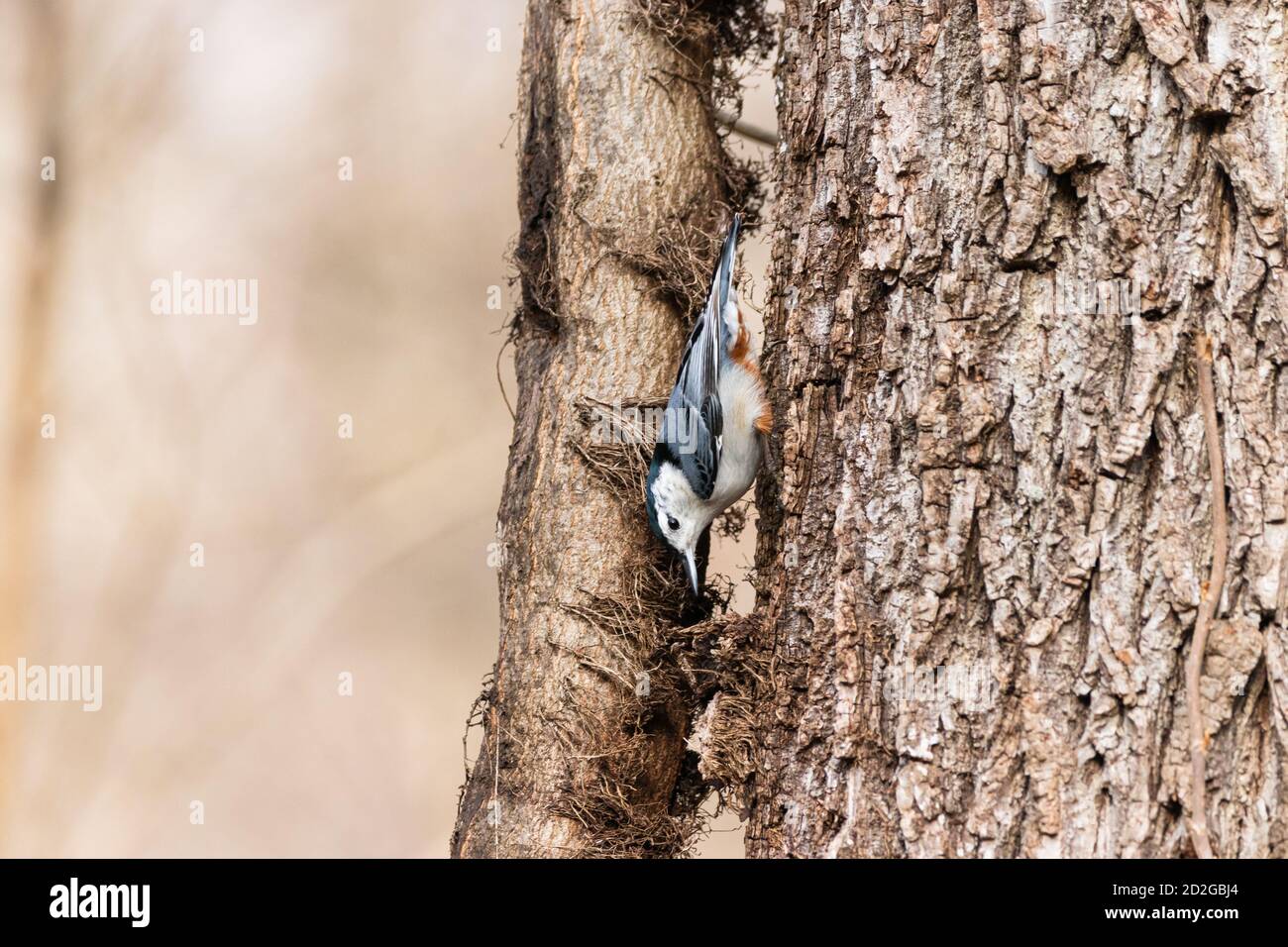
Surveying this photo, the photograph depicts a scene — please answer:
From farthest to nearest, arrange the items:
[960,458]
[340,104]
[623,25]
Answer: [340,104], [623,25], [960,458]

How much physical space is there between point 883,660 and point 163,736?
456 cm

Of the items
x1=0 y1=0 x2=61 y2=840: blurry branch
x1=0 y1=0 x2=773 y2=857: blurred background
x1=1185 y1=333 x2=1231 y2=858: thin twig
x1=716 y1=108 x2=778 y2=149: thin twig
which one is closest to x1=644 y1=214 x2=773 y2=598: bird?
x1=716 y1=108 x2=778 y2=149: thin twig

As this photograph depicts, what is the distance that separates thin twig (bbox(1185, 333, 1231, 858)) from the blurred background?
3.21 meters

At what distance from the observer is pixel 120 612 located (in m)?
5.16

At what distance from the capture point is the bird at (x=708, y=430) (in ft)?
8.20

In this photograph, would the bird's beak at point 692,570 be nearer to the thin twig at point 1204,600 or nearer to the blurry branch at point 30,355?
the thin twig at point 1204,600

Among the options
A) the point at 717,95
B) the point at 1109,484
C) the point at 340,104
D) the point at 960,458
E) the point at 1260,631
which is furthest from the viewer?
the point at 340,104

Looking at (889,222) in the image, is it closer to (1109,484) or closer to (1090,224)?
(1090,224)

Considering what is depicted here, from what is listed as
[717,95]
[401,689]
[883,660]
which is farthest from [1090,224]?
[401,689]

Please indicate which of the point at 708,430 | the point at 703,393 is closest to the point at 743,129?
the point at 703,393

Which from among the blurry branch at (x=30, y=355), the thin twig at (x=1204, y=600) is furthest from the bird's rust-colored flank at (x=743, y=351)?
the blurry branch at (x=30, y=355)

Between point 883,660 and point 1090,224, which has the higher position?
point 1090,224

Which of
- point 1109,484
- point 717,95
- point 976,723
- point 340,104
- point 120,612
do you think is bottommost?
point 976,723

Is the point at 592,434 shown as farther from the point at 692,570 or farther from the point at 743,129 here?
the point at 743,129
